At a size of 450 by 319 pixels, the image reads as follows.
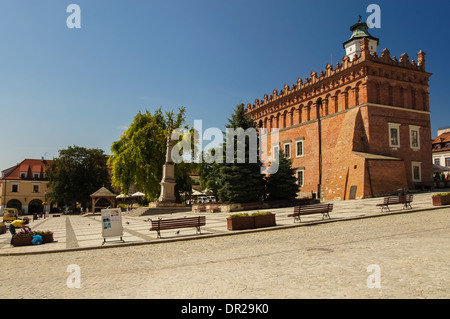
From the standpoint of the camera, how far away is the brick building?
31.6 metres

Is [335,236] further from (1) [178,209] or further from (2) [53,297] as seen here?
(1) [178,209]

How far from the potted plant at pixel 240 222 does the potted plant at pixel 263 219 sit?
19cm

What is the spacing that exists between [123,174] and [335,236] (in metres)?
31.4

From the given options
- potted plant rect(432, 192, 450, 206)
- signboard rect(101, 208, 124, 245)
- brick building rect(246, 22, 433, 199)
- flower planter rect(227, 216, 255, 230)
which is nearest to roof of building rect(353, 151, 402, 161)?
brick building rect(246, 22, 433, 199)

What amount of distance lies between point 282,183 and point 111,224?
20233mm

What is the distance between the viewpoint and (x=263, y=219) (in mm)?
15609

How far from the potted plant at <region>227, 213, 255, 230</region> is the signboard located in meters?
4.63

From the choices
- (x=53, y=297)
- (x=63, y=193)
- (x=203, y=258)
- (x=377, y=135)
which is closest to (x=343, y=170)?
(x=377, y=135)

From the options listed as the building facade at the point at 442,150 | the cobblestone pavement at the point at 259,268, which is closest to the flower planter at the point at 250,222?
the cobblestone pavement at the point at 259,268

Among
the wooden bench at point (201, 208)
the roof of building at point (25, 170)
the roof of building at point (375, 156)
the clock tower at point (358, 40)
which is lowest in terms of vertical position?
the wooden bench at point (201, 208)

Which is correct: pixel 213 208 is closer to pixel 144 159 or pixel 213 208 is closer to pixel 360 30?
pixel 144 159

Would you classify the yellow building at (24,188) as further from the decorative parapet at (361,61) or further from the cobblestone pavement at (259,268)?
the cobblestone pavement at (259,268)

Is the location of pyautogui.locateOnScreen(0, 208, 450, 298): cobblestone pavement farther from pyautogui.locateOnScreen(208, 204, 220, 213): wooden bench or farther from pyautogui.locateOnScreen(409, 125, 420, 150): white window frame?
pyautogui.locateOnScreen(409, 125, 420, 150): white window frame

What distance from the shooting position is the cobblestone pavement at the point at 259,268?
19.5 ft
